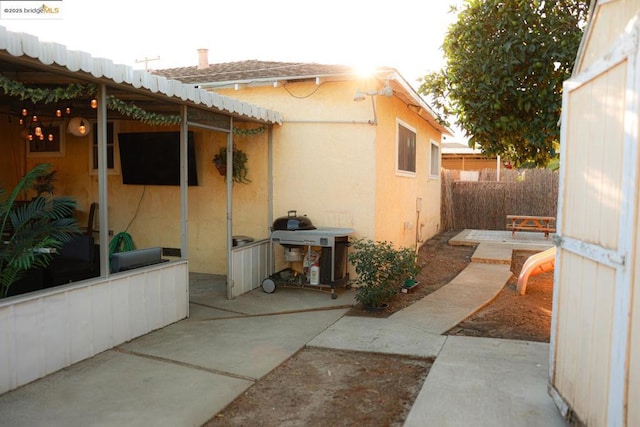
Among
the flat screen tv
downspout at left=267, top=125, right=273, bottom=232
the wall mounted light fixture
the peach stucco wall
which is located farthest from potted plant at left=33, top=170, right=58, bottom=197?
the wall mounted light fixture

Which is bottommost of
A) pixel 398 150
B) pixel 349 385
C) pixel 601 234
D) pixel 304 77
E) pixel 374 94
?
pixel 349 385

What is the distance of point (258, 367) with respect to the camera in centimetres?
502

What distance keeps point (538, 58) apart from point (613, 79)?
3365mm

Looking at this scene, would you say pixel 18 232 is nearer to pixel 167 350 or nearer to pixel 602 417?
pixel 167 350

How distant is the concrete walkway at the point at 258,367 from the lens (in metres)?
3.90

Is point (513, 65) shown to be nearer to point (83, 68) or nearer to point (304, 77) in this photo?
point (304, 77)

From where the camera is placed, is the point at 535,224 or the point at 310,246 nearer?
the point at 310,246

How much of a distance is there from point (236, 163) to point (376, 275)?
10.7ft

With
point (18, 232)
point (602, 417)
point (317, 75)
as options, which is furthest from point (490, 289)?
point (18, 232)

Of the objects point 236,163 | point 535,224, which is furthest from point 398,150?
point 535,224

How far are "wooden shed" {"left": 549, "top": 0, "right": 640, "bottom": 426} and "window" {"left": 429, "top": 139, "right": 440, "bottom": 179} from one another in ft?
38.8

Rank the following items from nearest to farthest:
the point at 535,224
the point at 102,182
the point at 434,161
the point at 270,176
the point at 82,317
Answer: the point at 82,317 → the point at 102,182 → the point at 270,176 → the point at 535,224 → the point at 434,161

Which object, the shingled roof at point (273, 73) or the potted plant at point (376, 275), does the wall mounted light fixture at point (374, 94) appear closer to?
the shingled roof at point (273, 73)

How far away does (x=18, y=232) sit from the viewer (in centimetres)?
491
